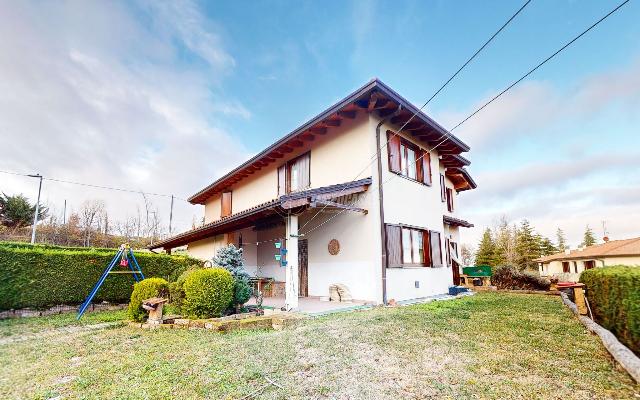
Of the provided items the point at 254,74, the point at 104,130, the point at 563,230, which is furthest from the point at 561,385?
the point at 563,230

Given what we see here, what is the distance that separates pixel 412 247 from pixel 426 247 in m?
0.92

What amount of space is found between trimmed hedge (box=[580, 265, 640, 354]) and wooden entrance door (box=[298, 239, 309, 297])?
7.88 meters

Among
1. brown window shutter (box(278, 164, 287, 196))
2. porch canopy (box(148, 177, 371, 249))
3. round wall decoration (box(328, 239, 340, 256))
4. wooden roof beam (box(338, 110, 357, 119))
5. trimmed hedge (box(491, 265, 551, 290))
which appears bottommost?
trimmed hedge (box(491, 265, 551, 290))

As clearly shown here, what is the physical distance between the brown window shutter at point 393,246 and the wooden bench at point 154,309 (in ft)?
20.7

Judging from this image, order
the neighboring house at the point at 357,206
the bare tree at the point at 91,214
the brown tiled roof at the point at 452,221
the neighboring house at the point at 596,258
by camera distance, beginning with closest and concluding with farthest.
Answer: the neighboring house at the point at 357,206 < the brown tiled roof at the point at 452,221 < the neighboring house at the point at 596,258 < the bare tree at the point at 91,214

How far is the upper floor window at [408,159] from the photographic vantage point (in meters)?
10.6

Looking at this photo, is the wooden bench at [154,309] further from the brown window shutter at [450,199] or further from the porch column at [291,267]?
→ the brown window shutter at [450,199]

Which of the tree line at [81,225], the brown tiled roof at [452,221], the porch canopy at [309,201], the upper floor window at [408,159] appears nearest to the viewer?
the porch canopy at [309,201]

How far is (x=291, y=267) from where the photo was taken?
28.2ft

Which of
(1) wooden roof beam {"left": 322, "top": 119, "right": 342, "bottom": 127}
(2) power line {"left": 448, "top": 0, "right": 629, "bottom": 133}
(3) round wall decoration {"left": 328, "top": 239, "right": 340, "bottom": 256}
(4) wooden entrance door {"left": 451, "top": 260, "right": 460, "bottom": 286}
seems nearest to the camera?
(2) power line {"left": 448, "top": 0, "right": 629, "bottom": 133}

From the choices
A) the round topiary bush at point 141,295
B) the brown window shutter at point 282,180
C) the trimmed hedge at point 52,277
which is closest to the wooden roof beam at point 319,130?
the brown window shutter at point 282,180

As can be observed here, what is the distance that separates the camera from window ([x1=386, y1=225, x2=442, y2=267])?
9945mm

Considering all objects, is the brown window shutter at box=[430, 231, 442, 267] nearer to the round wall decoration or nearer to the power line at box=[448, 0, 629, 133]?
the round wall decoration

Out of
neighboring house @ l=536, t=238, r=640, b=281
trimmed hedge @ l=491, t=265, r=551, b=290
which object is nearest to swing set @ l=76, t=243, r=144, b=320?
trimmed hedge @ l=491, t=265, r=551, b=290
